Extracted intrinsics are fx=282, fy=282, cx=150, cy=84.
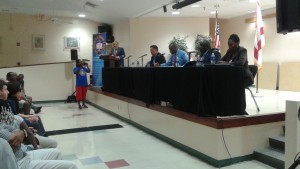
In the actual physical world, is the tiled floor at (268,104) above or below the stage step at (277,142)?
above

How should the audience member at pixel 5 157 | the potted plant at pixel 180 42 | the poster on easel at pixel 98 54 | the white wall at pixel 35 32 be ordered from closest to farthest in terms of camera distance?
1. the audience member at pixel 5 157
2. the poster on easel at pixel 98 54
3. the potted plant at pixel 180 42
4. the white wall at pixel 35 32

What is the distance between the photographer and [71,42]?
38.4 feet

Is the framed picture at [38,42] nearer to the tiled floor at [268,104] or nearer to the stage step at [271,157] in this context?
the tiled floor at [268,104]

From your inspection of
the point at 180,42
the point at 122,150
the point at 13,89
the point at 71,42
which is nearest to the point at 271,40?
the point at 180,42

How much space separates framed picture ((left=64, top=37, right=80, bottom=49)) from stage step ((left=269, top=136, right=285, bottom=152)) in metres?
9.72

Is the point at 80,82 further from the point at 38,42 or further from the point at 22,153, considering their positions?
the point at 22,153

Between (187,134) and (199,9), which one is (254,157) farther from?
(199,9)

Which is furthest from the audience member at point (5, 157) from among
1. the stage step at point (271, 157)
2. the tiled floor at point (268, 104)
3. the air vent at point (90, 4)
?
the air vent at point (90, 4)

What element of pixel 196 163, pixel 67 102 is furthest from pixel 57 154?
pixel 67 102

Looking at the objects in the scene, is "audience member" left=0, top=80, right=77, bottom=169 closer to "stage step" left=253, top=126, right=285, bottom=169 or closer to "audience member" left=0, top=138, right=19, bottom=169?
"audience member" left=0, top=138, right=19, bottom=169

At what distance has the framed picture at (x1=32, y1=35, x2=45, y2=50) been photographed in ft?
36.8

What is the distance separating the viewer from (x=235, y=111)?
348cm

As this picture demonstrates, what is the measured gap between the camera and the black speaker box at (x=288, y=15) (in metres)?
2.03

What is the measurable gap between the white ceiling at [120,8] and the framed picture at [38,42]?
934 mm
